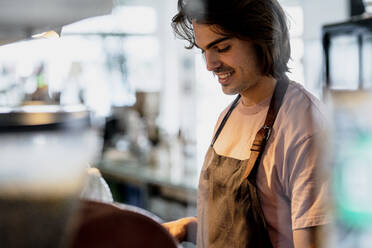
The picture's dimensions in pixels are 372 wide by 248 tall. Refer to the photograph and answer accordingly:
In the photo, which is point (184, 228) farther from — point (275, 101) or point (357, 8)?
point (357, 8)

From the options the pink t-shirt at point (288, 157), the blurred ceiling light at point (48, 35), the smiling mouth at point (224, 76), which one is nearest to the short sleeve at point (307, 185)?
the pink t-shirt at point (288, 157)

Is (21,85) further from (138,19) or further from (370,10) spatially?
(370,10)

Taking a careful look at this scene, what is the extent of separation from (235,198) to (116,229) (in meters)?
0.20

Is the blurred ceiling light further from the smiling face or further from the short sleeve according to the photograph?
the short sleeve

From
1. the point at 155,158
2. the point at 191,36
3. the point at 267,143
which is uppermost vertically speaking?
the point at 191,36

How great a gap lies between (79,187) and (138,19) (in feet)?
0.69

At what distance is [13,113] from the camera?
0.95 ft

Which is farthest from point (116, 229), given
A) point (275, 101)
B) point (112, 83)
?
point (275, 101)

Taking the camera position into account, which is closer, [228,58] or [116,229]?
[116,229]

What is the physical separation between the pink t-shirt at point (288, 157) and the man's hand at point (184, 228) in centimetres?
9

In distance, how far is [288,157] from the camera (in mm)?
459

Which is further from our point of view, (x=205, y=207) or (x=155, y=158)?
(x=155, y=158)

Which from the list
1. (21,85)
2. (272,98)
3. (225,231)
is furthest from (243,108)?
(21,85)

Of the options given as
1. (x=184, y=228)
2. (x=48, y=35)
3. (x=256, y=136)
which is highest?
(x=48, y=35)
